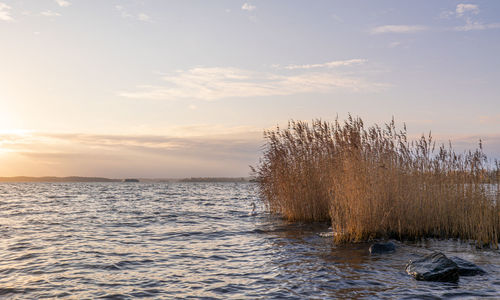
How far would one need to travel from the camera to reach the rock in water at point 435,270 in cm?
823

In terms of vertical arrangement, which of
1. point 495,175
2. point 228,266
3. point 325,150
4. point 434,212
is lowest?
point 228,266

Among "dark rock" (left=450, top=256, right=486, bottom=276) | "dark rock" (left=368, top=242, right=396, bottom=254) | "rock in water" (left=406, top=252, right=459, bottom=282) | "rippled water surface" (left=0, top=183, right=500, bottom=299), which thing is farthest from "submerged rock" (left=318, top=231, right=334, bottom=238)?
"dark rock" (left=450, top=256, right=486, bottom=276)

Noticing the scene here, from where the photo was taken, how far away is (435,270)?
27.3 ft

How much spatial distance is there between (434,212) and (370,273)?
5.30m

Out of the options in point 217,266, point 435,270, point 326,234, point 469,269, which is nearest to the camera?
point 435,270

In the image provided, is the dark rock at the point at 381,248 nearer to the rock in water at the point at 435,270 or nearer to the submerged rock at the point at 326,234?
the rock in water at the point at 435,270

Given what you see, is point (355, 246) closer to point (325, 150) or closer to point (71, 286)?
point (325, 150)

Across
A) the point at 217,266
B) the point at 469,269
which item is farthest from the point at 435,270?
the point at 217,266

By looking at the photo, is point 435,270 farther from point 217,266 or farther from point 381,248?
point 217,266

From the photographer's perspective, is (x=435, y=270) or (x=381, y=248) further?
(x=381, y=248)

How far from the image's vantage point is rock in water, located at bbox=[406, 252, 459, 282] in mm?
8227

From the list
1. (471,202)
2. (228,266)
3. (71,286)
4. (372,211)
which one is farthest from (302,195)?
(71,286)

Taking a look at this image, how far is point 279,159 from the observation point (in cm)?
1878

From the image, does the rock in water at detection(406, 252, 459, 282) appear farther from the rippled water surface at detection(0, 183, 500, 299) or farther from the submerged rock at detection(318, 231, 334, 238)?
the submerged rock at detection(318, 231, 334, 238)
